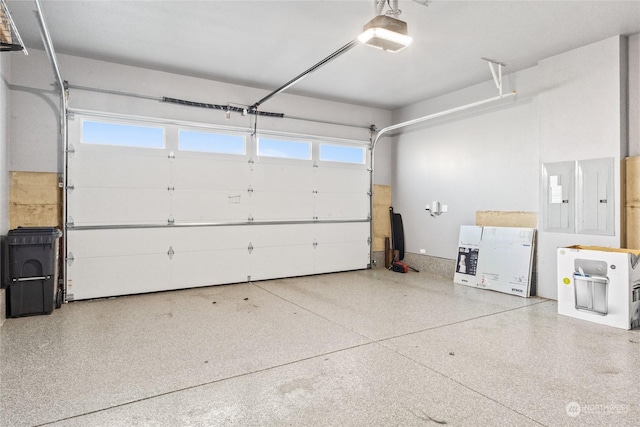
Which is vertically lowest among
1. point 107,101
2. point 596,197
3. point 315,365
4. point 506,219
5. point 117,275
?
point 315,365

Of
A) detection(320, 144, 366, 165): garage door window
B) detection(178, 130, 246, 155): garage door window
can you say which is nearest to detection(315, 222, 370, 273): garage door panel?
detection(320, 144, 366, 165): garage door window

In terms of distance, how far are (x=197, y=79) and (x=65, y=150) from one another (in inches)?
81.9

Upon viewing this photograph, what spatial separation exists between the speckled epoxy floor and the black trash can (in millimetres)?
160

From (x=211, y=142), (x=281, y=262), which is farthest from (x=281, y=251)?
(x=211, y=142)

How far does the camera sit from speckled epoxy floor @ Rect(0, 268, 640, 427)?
2.14 metres

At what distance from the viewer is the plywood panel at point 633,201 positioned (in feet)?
13.4

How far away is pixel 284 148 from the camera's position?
6344 mm

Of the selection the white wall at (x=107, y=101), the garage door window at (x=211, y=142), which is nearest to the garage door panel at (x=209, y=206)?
the garage door window at (x=211, y=142)

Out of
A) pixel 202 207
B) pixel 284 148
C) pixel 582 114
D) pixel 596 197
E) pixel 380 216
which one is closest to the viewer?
pixel 596 197

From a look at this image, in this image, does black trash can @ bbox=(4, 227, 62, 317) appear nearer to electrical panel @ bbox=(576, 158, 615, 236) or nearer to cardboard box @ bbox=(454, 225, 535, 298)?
cardboard box @ bbox=(454, 225, 535, 298)

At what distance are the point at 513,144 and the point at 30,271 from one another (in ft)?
21.1

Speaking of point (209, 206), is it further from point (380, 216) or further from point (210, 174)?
point (380, 216)

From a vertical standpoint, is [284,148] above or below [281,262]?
above

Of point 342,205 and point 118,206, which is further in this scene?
point 342,205
